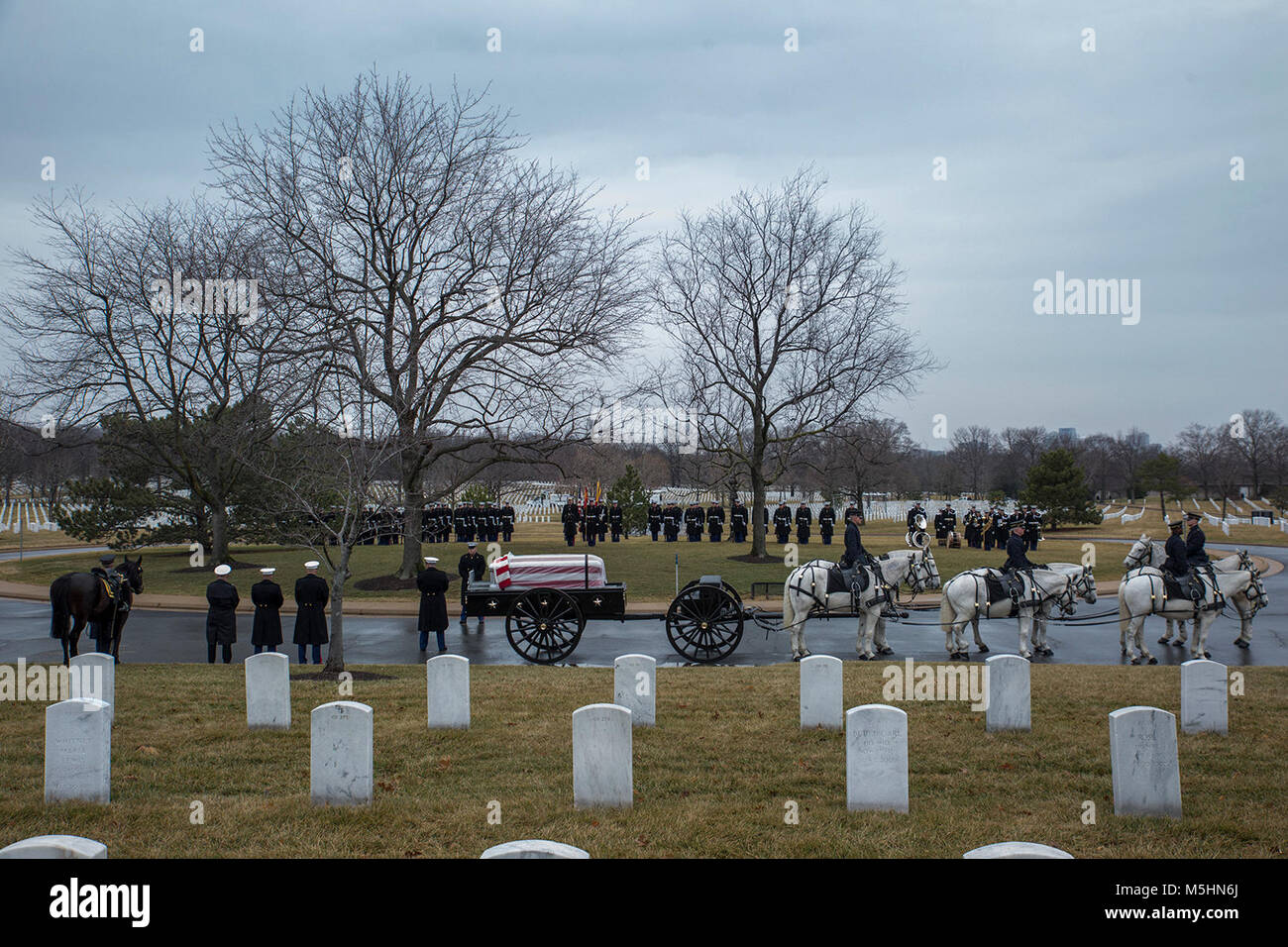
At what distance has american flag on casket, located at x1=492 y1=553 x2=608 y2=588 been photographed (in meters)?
14.7

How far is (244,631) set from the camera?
1889cm

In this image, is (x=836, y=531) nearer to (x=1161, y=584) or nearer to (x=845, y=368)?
(x=845, y=368)

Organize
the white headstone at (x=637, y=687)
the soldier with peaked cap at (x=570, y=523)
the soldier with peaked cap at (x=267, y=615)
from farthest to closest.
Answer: the soldier with peaked cap at (x=570, y=523) → the soldier with peaked cap at (x=267, y=615) → the white headstone at (x=637, y=687)

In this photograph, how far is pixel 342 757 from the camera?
6836 millimetres

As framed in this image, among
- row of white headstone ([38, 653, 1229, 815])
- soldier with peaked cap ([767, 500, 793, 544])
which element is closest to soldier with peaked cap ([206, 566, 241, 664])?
row of white headstone ([38, 653, 1229, 815])

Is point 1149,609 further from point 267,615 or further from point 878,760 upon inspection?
point 267,615

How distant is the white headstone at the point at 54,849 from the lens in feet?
14.0

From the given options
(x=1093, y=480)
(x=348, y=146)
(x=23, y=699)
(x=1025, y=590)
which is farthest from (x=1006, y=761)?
(x=1093, y=480)

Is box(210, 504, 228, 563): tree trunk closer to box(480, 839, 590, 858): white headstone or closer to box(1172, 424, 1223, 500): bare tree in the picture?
box(480, 839, 590, 858): white headstone

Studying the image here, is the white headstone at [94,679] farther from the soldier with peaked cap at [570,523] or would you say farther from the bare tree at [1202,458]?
the bare tree at [1202,458]

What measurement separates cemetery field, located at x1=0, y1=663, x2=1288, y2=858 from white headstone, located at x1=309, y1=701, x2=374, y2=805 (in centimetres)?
19

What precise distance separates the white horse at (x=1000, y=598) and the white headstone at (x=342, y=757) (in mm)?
10181

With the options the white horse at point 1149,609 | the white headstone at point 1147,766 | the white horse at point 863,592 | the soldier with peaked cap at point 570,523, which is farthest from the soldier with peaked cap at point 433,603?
the soldier with peaked cap at point 570,523

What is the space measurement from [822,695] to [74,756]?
6.43 meters
